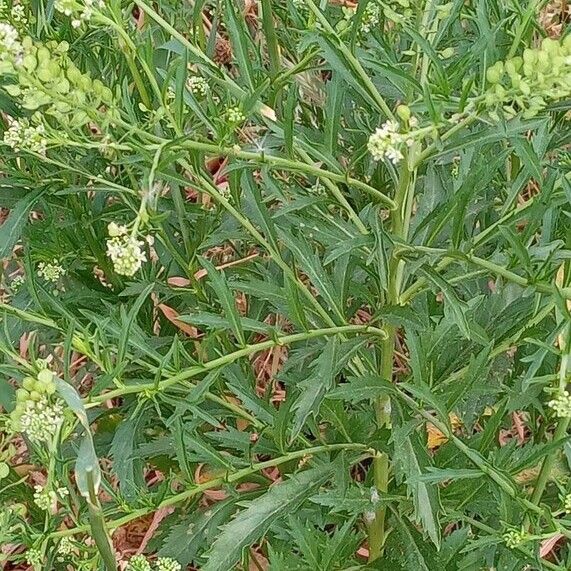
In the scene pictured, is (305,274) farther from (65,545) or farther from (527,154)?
(65,545)

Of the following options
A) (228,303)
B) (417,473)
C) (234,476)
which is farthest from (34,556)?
(417,473)

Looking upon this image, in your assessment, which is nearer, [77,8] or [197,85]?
[77,8]

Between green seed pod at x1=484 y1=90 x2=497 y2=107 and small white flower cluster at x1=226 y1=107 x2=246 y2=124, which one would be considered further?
small white flower cluster at x1=226 y1=107 x2=246 y2=124

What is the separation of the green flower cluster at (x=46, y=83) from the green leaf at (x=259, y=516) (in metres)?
0.69

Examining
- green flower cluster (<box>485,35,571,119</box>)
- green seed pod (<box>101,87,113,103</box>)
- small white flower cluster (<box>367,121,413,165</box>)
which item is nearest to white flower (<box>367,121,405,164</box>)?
small white flower cluster (<box>367,121,413,165</box>)

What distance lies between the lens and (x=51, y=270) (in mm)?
1651

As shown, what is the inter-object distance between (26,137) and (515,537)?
0.89 m

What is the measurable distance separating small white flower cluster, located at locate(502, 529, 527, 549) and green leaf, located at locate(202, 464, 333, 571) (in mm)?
317

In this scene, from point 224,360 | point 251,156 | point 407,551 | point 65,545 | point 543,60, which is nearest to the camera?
point 543,60

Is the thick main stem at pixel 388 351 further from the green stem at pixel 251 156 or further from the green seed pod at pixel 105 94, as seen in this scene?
the green seed pod at pixel 105 94

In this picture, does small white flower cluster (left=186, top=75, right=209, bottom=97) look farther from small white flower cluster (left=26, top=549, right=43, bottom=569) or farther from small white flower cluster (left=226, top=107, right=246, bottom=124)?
small white flower cluster (left=26, top=549, right=43, bottom=569)

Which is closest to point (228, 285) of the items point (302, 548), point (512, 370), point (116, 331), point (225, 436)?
point (116, 331)

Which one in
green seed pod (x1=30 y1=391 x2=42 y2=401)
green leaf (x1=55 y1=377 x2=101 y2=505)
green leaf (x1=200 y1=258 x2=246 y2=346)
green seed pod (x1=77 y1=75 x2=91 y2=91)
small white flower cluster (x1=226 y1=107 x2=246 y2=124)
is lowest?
green leaf (x1=200 y1=258 x2=246 y2=346)

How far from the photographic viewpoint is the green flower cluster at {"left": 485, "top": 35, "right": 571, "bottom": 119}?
872mm
